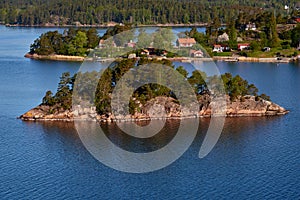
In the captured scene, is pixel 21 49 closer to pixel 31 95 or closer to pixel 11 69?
pixel 11 69

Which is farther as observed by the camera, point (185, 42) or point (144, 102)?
point (185, 42)

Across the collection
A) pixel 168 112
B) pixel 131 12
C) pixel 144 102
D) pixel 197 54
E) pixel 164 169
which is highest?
pixel 131 12

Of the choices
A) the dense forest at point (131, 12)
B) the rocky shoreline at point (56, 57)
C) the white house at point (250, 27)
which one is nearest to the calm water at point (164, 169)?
the rocky shoreline at point (56, 57)

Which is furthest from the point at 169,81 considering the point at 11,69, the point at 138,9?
the point at 138,9

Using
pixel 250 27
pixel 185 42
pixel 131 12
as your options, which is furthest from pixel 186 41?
pixel 131 12

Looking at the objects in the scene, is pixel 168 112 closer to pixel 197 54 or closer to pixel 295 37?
pixel 197 54

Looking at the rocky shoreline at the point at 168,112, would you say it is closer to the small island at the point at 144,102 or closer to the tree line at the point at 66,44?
the small island at the point at 144,102
